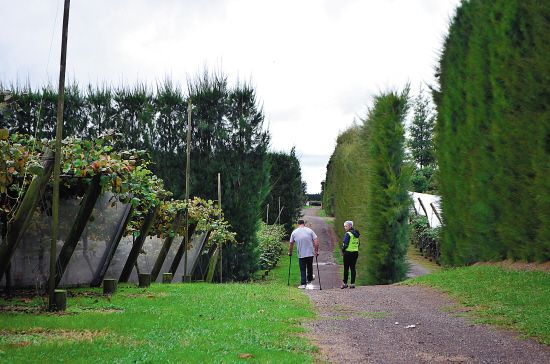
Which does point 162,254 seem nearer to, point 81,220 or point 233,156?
point 81,220

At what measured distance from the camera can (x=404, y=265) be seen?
1778cm

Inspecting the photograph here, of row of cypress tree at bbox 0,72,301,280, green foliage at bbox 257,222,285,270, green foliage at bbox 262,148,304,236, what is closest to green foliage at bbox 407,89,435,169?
green foliage at bbox 262,148,304,236

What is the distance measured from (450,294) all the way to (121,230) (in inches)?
241

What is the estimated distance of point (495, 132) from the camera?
1268 centimetres

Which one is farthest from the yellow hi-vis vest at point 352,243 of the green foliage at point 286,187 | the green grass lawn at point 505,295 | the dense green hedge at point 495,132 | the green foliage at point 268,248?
the green foliage at point 286,187

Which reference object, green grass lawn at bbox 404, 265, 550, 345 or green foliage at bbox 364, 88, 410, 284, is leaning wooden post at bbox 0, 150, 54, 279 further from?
green foliage at bbox 364, 88, 410, 284

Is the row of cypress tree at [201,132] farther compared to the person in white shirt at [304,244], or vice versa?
the row of cypress tree at [201,132]

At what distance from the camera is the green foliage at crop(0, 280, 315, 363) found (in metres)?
5.23

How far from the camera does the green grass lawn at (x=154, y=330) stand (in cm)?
524

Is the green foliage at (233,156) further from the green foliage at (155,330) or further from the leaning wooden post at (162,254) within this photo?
the green foliage at (155,330)

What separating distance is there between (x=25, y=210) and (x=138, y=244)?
4.53m

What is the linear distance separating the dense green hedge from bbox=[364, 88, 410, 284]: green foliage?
1168mm

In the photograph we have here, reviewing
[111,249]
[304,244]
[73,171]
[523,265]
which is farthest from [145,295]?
[523,265]

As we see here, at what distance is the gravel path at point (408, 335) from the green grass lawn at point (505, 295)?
308 mm
